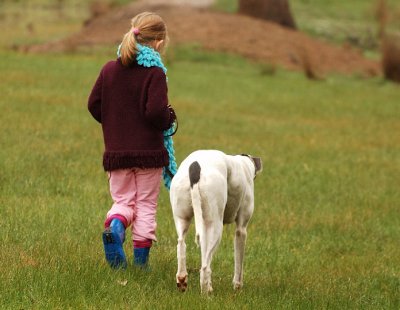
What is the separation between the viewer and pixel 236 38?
1276 inches

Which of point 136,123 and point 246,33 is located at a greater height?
point 136,123

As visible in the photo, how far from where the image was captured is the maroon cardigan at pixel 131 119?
7.12 metres

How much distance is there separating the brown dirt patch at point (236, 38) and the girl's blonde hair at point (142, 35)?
75.9ft

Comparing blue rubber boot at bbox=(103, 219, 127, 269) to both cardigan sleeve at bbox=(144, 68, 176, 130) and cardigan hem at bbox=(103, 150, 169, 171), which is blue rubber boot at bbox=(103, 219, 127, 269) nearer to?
cardigan hem at bbox=(103, 150, 169, 171)

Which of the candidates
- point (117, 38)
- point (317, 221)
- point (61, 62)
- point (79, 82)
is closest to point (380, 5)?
point (117, 38)

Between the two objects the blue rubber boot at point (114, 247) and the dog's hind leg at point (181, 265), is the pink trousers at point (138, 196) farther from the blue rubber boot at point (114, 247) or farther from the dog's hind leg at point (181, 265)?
the dog's hind leg at point (181, 265)

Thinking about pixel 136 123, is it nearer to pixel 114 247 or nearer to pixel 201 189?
pixel 114 247

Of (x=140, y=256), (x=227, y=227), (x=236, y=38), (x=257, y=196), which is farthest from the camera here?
(x=236, y=38)

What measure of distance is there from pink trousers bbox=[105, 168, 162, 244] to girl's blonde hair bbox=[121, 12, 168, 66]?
856 millimetres

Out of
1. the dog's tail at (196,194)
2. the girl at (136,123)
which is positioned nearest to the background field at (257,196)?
the girl at (136,123)

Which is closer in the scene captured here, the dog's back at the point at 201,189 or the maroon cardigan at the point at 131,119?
the dog's back at the point at 201,189

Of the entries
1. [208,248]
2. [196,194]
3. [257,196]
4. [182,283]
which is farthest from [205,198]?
[257,196]

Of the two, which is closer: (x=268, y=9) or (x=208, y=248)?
(x=208, y=248)

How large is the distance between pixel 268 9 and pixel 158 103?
29.3 m
